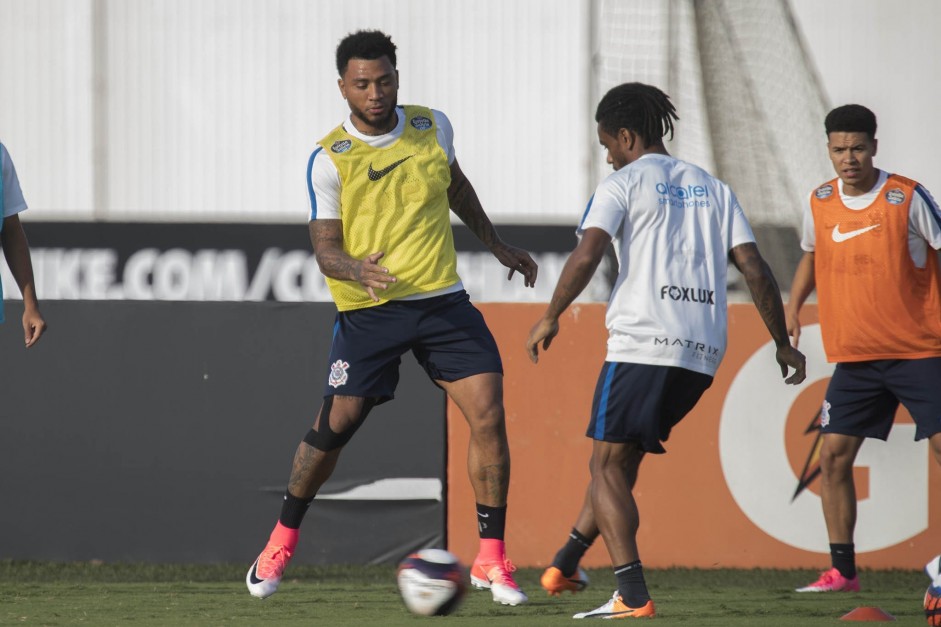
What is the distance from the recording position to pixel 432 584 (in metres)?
4.95

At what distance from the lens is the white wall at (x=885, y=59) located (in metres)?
15.2

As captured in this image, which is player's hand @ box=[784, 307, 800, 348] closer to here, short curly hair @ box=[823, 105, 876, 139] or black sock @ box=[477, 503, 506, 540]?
short curly hair @ box=[823, 105, 876, 139]

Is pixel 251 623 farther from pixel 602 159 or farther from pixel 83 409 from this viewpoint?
pixel 602 159

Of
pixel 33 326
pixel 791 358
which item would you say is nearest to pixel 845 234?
pixel 791 358

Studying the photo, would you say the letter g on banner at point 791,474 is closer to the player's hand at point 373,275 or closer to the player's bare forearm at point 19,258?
the player's hand at point 373,275

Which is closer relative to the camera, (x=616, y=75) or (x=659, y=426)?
(x=659, y=426)

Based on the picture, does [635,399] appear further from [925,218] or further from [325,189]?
[925,218]

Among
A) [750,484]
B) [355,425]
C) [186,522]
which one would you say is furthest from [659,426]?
[186,522]

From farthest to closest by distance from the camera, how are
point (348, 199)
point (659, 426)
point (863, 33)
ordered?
1. point (863, 33)
2. point (348, 199)
3. point (659, 426)

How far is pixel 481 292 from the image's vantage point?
14008mm

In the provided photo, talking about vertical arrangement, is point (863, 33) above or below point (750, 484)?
above

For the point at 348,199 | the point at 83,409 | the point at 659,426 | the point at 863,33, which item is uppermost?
the point at 863,33

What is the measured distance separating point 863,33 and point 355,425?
1187 cm

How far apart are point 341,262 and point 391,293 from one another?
0.33m
